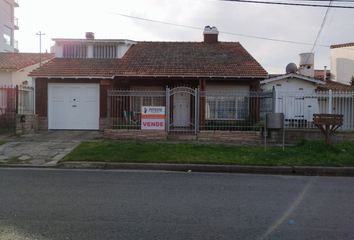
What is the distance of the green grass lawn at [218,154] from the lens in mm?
12727

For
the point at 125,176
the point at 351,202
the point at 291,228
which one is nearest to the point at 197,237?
the point at 291,228

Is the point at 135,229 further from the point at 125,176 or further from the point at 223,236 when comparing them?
the point at 125,176

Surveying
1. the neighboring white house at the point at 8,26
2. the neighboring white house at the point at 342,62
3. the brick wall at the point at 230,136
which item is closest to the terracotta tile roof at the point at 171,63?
the brick wall at the point at 230,136

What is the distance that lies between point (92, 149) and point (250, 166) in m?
5.10

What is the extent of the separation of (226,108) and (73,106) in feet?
24.4

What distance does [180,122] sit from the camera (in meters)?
22.0

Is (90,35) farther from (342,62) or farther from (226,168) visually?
(342,62)

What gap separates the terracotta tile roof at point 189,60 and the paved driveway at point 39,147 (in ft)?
17.0

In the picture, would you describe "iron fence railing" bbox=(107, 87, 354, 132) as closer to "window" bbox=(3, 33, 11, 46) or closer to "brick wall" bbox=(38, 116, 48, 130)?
"brick wall" bbox=(38, 116, 48, 130)

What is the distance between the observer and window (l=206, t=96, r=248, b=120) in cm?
2002

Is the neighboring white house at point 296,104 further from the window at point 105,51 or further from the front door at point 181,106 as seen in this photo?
the window at point 105,51

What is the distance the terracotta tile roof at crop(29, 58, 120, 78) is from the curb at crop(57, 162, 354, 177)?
9489 millimetres

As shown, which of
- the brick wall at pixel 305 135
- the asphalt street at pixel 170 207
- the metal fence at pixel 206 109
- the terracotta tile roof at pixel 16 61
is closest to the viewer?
the asphalt street at pixel 170 207

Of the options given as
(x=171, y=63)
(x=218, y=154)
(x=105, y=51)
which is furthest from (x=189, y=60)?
(x=218, y=154)
